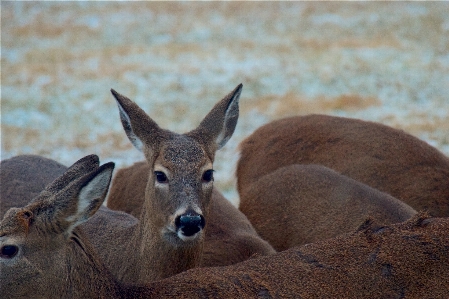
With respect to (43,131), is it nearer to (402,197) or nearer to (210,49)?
(210,49)

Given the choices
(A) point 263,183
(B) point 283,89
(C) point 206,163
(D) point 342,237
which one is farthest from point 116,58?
(D) point 342,237

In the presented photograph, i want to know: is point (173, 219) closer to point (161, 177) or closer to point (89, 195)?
point (161, 177)

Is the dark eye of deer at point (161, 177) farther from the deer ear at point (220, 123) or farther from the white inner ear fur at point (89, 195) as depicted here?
the white inner ear fur at point (89, 195)

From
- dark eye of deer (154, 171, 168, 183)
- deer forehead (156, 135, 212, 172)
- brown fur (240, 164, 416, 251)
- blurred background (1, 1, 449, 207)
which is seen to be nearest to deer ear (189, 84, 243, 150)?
deer forehead (156, 135, 212, 172)

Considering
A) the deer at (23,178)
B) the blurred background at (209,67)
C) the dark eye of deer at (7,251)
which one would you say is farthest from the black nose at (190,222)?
the blurred background at (209,67)

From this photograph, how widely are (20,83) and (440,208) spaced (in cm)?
1110

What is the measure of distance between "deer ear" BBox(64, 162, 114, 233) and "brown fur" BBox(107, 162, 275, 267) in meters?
1.77

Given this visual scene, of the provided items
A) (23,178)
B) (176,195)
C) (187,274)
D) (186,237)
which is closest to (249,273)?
(187,274)

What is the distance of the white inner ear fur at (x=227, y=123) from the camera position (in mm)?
6250

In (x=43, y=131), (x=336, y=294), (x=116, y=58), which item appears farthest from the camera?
(x=116, y=58)

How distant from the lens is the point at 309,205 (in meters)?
7.25

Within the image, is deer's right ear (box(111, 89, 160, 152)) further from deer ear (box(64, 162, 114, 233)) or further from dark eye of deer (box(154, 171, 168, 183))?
deer ear (box(64, 162, 114, 233))

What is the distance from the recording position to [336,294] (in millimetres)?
4129

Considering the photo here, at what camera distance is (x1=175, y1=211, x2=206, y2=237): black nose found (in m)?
5.27
